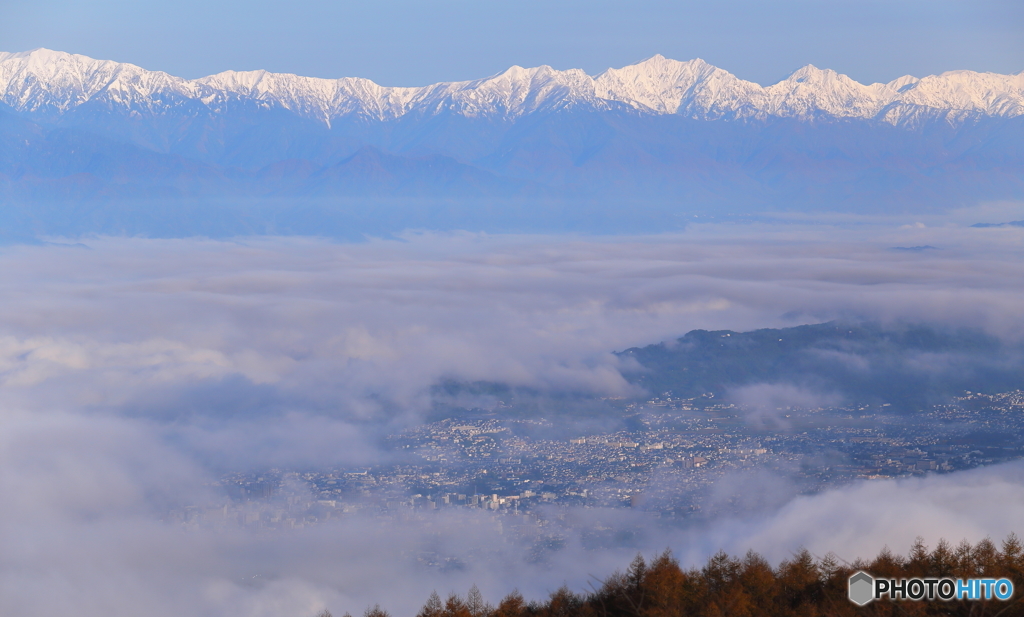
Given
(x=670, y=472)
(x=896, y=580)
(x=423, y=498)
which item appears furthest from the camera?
(x=670, y=472)

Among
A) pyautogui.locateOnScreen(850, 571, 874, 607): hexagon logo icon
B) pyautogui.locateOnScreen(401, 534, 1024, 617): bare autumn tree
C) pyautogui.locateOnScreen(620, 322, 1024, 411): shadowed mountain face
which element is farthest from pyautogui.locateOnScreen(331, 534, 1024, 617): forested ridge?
pyautogui.locateOnScreen(620, 322, 1024, 411): shadowed mountain face

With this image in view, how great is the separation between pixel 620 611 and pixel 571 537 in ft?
77.5

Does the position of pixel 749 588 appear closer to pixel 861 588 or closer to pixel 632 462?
pixel 861 588

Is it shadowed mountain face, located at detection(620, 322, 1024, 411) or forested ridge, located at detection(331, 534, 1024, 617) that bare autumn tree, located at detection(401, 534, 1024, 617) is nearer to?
forested ridge, located at detection(331, 534, 1024, 617)

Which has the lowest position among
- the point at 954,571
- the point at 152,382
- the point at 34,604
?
the point at 34,604

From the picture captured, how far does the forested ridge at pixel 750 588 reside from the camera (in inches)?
927

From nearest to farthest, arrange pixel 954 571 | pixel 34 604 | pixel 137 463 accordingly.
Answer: pixel 954 571 → pixel 34 604 → pixel 137 463

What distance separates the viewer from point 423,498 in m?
58.6

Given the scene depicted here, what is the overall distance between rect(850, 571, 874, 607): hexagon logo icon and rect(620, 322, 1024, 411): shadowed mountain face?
66.9 m

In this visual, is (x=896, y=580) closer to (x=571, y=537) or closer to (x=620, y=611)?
(x=620, y=611)

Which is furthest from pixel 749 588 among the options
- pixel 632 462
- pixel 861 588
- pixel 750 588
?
pixel 632 462

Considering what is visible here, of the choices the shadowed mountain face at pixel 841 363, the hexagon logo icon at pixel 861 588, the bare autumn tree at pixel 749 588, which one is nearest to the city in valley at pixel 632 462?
the shadowed mountain face at pixel 841 363

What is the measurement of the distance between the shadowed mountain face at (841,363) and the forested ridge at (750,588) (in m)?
63.3

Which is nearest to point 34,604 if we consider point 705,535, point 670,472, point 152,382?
point 705,535
